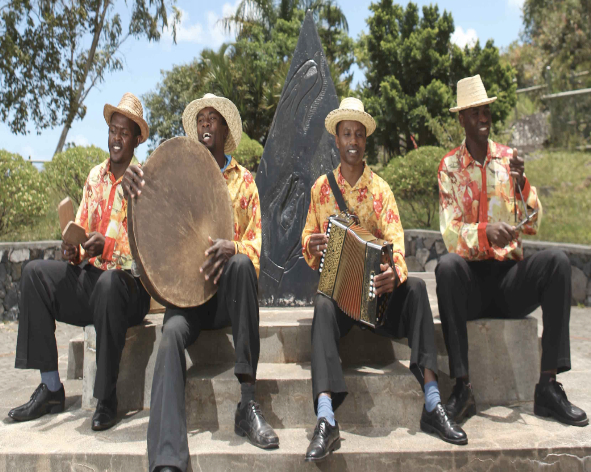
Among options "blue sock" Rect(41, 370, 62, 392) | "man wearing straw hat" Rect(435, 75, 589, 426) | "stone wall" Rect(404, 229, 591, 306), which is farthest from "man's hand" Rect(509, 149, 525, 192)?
"stone wall" Rect(404, 229, 591, 306)

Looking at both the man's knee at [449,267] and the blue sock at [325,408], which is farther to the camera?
the man's knee at [449,267]

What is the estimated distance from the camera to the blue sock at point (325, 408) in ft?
9.14

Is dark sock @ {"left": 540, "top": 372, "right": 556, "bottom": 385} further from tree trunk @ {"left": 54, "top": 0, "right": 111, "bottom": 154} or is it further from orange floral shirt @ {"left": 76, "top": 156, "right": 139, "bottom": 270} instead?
tree trunk @ {"left": 54, "top": 0, "right": 111, "bottom": 154}

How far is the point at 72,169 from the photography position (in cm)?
919

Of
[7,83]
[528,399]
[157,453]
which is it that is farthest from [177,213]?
[7,83]

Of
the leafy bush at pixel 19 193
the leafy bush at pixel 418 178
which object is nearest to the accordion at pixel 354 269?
the leafy bush at pixel 19 193

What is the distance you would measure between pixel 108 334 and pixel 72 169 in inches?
270

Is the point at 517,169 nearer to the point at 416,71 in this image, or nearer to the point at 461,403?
the point at 461,403

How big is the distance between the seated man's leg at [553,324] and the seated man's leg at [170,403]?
76.9 inches

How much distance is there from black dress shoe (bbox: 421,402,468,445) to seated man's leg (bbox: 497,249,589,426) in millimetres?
650

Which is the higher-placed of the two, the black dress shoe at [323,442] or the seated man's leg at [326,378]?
the seated man's leg at [326,378]

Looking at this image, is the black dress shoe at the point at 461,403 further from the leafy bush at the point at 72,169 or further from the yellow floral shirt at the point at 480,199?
the leafy bush at the point at 72,169

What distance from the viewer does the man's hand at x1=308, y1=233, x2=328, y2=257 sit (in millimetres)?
3196

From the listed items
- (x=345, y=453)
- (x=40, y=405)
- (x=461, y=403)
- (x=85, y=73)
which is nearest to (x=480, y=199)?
(x=461, y=403)
